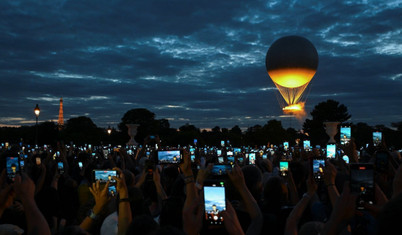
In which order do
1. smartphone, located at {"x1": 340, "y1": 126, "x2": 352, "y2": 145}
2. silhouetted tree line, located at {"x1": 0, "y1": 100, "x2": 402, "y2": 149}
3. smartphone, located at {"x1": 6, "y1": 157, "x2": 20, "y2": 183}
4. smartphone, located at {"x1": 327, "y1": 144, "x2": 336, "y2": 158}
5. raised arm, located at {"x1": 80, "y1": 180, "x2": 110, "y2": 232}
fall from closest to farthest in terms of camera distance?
Answer: raised arm, located at {"x1": 80, "y1": 180, "x2": 110, "y2": 232} → smartphone, located at {"x1": 6, "y1": 157, "x2": 20, "y2": 183} → smartphone, located at {"x1": 340, "y1": 126, "x2": 352, "y2": 145} → smartphone, located at {"x1": 327, "y1": 144, "x2": 336, "y2": 158} → silhouetted tree line, located at {"x1": 0, "y1": 100, "x2": 402, "y2": 149}

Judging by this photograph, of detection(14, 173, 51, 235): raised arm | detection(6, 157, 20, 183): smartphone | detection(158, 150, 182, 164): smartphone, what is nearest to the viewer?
detection(14, 173, 51, 235): raised arm

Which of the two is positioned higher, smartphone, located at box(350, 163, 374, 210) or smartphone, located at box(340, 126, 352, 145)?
smartphone, located at box(340, 126, 352, 145)

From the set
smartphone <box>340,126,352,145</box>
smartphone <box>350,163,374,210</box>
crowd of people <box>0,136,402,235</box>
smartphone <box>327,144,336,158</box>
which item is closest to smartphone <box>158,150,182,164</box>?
crowd of people <box>0,136,402,235</box>

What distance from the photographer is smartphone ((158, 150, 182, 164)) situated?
8.86m

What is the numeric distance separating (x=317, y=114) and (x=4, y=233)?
9771 cm

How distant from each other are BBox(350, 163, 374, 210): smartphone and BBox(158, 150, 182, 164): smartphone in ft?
16.2

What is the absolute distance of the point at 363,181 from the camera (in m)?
4.21

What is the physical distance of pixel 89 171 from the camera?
391 inches

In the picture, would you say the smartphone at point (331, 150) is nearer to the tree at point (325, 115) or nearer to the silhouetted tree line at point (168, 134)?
the silhouetted tree line at point (168, 134)

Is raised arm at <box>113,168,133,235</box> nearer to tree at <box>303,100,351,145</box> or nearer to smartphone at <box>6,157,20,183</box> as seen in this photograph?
smartphone at <box>6,157,20,183</box>

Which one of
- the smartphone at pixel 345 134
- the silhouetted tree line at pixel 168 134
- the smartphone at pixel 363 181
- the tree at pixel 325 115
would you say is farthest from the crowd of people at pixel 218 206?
the tree at pixel 325 115

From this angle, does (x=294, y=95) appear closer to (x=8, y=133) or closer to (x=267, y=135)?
(x=267, y=135)

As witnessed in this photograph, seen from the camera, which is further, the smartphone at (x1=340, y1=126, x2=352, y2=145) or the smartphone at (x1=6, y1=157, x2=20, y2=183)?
the smartphone at (x1=340, y1=126, x2=352, y2=145)

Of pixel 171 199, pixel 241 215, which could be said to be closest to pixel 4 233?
pixel 171 199
